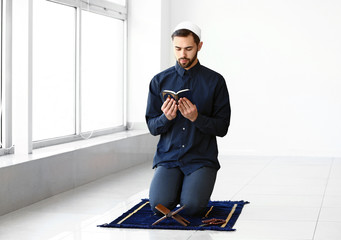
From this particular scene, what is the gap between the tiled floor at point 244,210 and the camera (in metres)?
3.74

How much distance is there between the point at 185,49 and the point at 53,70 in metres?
2.18

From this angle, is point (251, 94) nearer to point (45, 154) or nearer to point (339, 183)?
point (339, 183)

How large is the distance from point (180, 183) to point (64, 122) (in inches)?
92.3

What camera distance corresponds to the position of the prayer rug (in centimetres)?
388

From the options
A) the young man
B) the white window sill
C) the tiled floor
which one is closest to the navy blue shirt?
the young man

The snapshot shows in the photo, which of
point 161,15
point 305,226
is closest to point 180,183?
point 305,226

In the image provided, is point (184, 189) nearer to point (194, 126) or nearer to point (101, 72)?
point (194, 126)

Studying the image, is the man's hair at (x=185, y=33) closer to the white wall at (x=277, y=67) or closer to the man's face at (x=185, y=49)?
the man's face at (x=185, y=49)

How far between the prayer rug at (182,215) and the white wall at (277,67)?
11.2 ft

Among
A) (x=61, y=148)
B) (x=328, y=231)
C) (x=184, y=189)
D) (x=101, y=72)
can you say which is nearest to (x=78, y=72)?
(x=101, y=72)

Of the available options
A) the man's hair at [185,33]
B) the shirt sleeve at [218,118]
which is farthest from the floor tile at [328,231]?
the man's hair at [185,33]

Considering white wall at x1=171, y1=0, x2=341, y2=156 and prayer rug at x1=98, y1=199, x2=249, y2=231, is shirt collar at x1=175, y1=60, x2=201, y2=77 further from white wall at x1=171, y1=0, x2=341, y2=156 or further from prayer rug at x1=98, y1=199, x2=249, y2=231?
white wall at x1=171, y1=0, x2=341, y2=156

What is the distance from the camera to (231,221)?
13.2ft

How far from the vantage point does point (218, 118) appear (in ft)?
13.7
